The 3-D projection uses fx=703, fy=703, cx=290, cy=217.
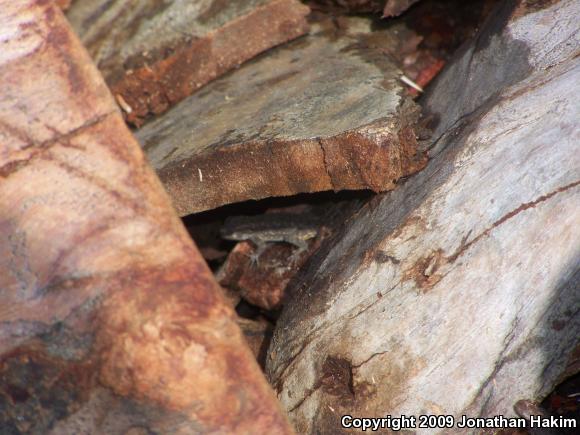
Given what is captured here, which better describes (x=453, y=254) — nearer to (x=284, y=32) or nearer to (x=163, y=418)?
(x=163, y=418)

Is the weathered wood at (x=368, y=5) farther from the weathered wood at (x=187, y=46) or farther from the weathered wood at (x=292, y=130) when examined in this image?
the weathered wood at (x=187, y=46)

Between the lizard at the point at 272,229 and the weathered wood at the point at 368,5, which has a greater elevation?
the weathered wood at the point at 368,5

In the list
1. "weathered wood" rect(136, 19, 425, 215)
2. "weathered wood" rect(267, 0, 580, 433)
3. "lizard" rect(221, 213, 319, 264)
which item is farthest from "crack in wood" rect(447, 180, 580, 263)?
"lizard" rect(221, 213, 319, 264)

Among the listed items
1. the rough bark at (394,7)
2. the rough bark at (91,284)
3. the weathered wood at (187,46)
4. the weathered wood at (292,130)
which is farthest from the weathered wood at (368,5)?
the rough bark at (91,284)

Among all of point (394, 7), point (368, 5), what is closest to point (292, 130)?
point (394, 7)

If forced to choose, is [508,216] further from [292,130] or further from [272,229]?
[272,229]

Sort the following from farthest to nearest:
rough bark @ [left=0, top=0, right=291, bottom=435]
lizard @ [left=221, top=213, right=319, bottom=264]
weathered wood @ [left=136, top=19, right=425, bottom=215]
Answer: lizard @ [left=221, top=213, right=319, bottom=264], weathered wood @ [left=136, top=19, right=425, bottom=215], rough bark @ [left=0, top=0, right=291, bottom=435]

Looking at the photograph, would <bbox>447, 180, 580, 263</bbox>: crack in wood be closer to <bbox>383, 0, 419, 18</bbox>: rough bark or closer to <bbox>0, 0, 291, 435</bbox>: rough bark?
<bbox>0, 0, 291, 435</bbox>: rough bark

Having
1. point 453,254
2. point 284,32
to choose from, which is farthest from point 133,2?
point 453,254
